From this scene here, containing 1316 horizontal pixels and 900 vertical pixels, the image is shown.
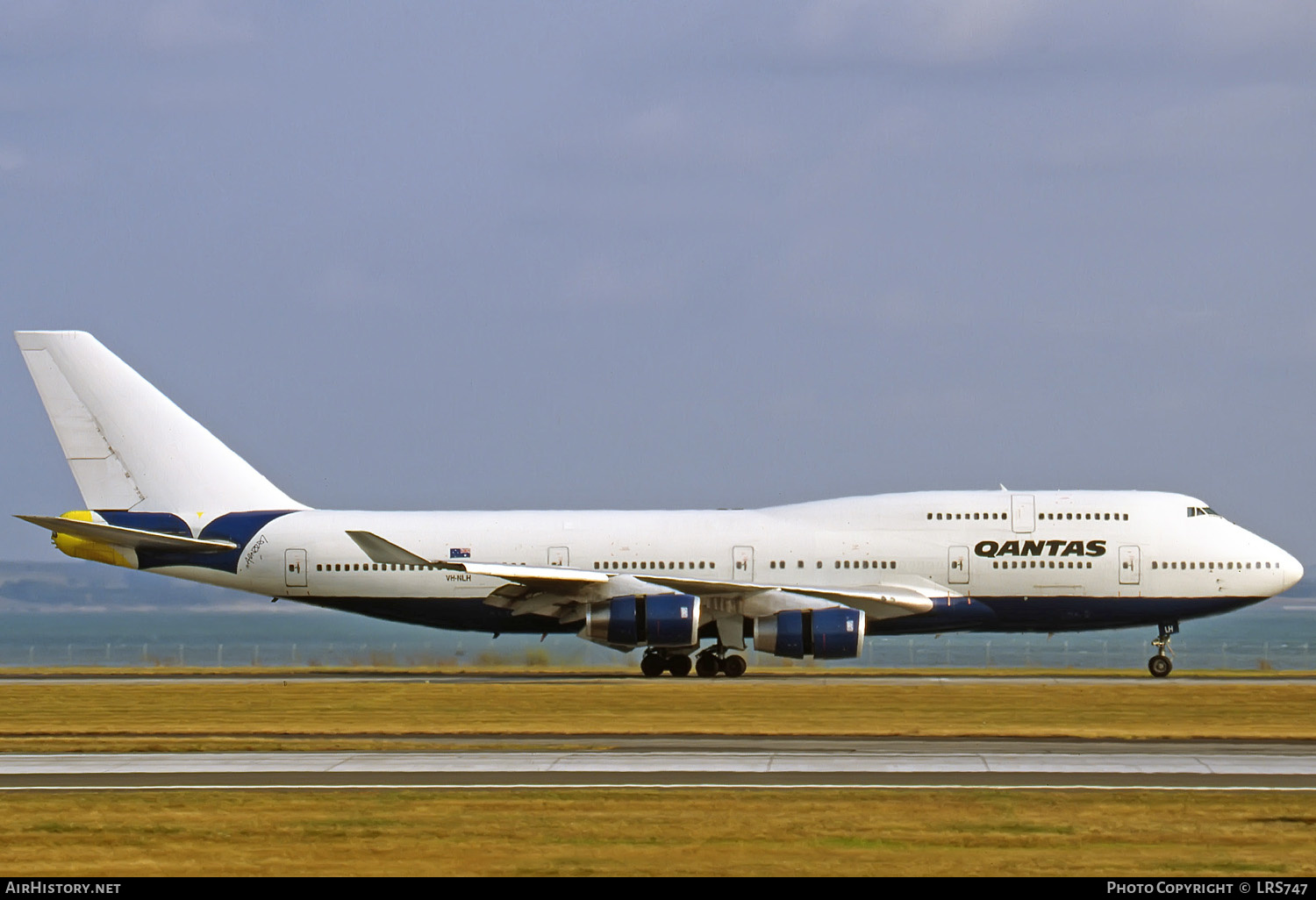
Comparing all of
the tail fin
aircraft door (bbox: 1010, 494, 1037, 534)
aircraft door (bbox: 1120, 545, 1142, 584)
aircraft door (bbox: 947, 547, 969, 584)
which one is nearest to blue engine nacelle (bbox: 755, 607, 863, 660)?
aircraft door (bbox: 947, 547, 969, 584)

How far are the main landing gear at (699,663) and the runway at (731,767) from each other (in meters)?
19.2

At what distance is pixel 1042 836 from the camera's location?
16.5 m

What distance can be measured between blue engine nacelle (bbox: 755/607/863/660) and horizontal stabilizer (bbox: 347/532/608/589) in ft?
14.1

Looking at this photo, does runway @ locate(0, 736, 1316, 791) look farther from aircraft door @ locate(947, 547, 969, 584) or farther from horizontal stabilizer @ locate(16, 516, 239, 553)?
horizontal stabilizer @ locate(16, 516, 239, 553)

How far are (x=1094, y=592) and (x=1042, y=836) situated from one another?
29664 mm

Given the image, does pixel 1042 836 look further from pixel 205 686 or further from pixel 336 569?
pixel 336 569

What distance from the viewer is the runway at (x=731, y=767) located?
20719 mm

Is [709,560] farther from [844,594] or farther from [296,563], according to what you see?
[296,563]

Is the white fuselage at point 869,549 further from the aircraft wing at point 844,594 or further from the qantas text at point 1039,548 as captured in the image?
the aircraft wing at point 844,594

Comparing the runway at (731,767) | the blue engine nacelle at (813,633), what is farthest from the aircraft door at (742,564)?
the runway at (731,767)

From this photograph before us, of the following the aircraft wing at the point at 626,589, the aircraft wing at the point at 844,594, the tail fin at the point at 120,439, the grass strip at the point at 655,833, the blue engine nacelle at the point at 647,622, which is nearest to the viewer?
the grass strip at the point at 655,833

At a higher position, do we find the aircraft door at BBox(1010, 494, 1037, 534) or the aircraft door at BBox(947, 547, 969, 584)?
the aircraft door at BBox(1010, 494, 1037, 534)

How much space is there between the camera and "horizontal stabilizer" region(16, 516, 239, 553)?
149 ft
